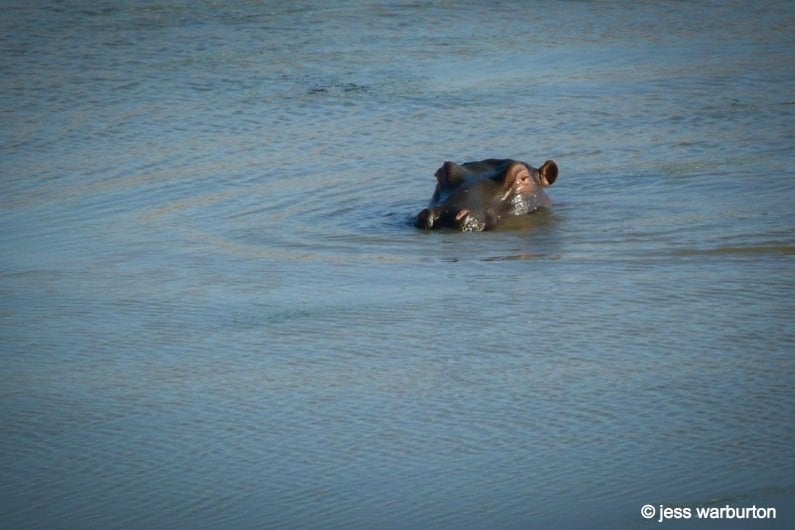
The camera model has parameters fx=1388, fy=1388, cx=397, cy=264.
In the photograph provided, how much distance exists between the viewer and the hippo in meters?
8.41

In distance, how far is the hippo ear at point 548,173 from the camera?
912cm

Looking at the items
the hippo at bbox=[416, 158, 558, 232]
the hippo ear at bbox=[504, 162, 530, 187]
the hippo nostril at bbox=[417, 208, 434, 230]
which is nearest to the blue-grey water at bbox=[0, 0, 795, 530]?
the hippo nostril at bbox=[417, 208, 434, 230]

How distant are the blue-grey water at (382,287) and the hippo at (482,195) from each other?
0.22 m

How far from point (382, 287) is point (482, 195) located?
2044mm

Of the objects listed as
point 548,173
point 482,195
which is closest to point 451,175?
point 482,195

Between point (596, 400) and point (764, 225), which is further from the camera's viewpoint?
point (764, 225)

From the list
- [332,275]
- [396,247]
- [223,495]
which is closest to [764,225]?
[396,247]

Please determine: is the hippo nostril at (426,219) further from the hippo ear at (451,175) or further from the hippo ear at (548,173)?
the hippo ear at (548,173)

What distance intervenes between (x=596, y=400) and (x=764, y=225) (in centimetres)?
350

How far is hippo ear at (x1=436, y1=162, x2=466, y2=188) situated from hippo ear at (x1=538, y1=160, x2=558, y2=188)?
0.66 metres

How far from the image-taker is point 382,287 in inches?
268

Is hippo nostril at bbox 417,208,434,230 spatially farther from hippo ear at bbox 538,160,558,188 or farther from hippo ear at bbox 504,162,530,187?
hippo ear at bbox 538,160,558,188

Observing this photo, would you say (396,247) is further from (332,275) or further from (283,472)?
(283,472)

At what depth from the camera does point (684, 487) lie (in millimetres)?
4172
